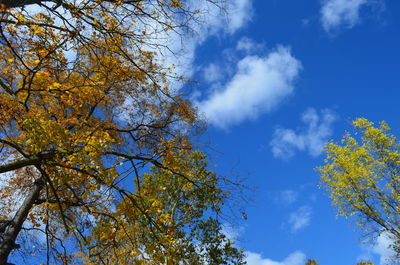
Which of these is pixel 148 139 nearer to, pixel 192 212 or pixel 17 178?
pixel 17 178

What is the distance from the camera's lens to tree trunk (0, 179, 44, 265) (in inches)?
291

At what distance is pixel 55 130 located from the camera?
4.05 m

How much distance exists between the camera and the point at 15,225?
27.3 feet

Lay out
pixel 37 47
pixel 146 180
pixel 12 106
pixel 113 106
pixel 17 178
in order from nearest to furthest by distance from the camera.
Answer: pixel 37 47 < pixel 12 106 < pixel 113 106 < pixel 17 178 < pixel 146 180

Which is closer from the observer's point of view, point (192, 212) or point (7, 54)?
point (7, 54)

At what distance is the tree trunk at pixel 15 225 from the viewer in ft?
24.2

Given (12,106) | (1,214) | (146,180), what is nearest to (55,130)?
(12,106)

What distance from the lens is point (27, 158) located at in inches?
165

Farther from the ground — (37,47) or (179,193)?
(179,193)

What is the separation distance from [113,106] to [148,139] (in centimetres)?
186

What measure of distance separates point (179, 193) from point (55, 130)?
1141cm

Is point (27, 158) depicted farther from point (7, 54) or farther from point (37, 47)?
point (7, 54)

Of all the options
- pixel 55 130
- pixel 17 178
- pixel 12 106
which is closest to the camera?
pixel 55 130

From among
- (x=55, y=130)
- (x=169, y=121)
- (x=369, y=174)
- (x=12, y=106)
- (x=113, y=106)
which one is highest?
(x=369, y=174)
